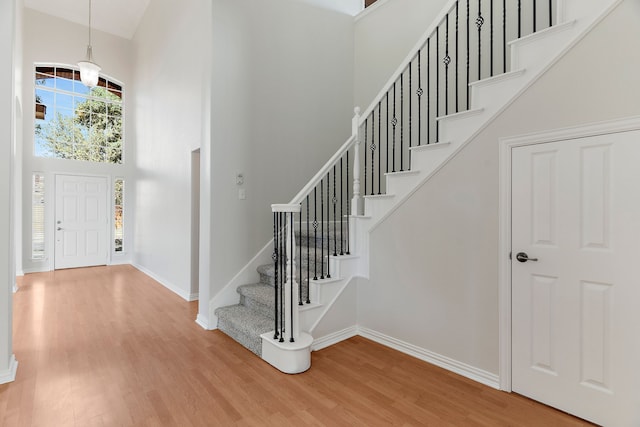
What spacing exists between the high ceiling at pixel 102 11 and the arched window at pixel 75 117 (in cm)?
104

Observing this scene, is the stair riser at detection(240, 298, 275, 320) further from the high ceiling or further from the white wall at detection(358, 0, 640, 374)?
the high ceiling

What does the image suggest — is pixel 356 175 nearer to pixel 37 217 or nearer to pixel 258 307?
pixel 258 307

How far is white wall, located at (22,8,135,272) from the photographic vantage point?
6.17m

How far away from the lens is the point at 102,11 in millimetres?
6402

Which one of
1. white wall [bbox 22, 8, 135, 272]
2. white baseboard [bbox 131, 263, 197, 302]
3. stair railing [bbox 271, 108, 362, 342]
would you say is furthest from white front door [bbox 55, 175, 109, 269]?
stair railing [bbox 271, 108, 362, 342]

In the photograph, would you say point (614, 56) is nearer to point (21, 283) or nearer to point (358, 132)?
point (358, 132)

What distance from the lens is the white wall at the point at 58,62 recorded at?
20.2 feet

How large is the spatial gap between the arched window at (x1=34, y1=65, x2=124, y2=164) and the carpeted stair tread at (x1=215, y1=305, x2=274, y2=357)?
5851mm

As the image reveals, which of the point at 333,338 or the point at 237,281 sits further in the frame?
the point at 237,281

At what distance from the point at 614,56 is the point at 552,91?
32cm

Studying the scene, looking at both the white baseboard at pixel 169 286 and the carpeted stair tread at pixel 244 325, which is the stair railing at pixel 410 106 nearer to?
the carpeted stair tread at pixel 244 325

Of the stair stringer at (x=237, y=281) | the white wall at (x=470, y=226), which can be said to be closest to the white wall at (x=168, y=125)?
the stair stringer at (x=237, y=281)

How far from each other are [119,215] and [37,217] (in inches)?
55.1

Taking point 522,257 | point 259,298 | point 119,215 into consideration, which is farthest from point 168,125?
point 522,257
